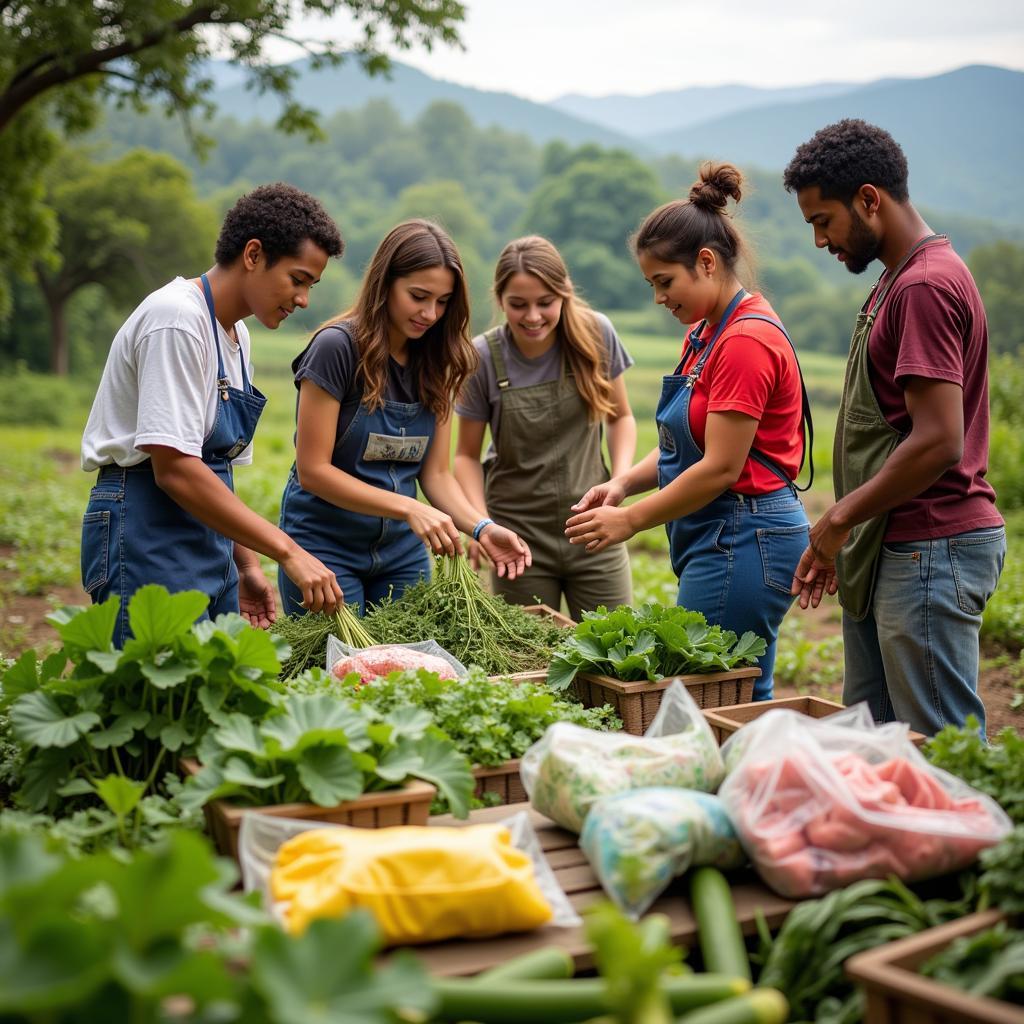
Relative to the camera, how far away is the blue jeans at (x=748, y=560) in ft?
10.00

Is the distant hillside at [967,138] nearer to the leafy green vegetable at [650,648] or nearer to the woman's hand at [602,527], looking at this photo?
the woman's hand at [602,527]

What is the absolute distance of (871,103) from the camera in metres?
93.8

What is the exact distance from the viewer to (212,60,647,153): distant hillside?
5999 inches

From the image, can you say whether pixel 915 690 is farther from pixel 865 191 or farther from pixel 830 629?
pixel 830 629

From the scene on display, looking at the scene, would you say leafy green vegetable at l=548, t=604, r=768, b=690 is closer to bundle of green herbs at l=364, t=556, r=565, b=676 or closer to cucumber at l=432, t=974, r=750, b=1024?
bundle of green herbs at l=364, t=556, r=565, b=676

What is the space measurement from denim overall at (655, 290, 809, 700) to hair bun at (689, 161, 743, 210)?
30cm

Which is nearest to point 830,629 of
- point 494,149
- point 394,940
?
point 394,940

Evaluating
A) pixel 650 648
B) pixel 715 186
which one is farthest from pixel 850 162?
pixel 650 648

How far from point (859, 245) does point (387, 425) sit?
1.51 metres

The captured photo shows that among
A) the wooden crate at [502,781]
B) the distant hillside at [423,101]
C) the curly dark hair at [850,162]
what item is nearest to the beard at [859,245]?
the curly dark hair at [850,162]

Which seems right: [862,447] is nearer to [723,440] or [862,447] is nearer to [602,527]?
[723,440]

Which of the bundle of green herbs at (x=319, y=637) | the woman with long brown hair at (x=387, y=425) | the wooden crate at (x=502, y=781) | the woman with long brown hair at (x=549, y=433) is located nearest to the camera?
the wooden crate at (x=502, y=781)

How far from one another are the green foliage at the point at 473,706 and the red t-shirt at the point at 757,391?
98cm

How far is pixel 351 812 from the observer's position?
1860 millimetres
